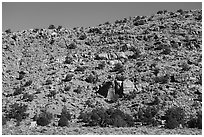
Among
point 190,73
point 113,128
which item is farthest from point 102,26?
point 113,128

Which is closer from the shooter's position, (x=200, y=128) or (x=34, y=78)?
(x=200, y=128)

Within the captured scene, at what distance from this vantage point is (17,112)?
19.0 metres

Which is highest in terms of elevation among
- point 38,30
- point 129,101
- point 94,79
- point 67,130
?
point 38,30

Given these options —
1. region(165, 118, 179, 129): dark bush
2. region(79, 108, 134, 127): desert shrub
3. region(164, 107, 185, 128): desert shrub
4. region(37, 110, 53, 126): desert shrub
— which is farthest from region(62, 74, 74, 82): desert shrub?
region(165, 118, 179, 129): dark bush

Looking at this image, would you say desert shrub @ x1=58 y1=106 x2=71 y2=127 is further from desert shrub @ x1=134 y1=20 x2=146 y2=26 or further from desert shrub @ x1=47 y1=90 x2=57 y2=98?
desert shrub @ x1=134 y1=20 x2=146 y2=26

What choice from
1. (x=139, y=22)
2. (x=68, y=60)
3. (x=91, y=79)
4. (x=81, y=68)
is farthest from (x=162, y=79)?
(x=139, y=22)

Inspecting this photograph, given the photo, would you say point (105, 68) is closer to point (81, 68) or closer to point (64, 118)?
point (81, 68)

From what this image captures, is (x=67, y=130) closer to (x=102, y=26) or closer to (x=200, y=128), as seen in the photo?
(x=200, y=128)

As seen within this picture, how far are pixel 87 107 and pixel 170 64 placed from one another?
898 cm

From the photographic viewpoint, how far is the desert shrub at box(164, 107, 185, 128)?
16.6 meters

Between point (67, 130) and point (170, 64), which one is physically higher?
point (170, 64)

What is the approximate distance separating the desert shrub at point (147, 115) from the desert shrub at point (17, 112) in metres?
6.63

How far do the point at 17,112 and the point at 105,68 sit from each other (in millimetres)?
9772

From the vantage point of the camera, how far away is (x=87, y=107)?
20.8 m
